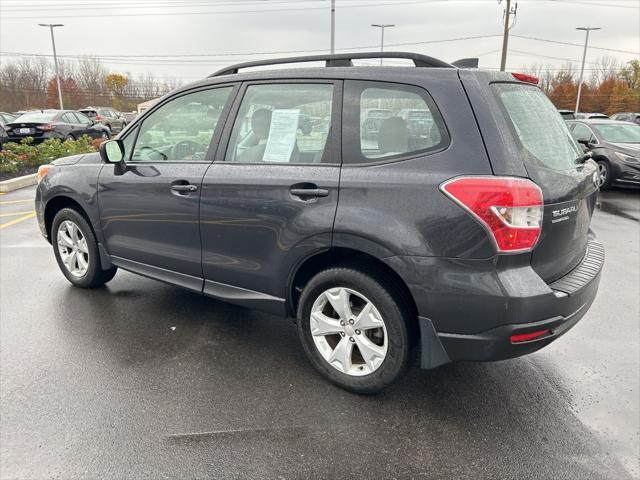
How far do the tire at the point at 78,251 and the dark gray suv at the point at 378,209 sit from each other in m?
0.91

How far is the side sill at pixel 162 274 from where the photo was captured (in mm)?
3656

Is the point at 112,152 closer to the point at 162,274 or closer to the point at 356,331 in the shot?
the point at 162,274

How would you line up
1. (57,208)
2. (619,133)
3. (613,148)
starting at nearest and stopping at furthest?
(57,208)
(613,148)
(619,133)

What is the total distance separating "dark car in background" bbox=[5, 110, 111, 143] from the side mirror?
1488 centimetres

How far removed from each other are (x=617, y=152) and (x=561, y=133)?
355 inches

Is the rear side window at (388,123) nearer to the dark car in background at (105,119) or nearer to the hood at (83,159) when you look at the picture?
the hood at (83,159)

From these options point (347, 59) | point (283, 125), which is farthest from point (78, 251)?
point (347, 59)

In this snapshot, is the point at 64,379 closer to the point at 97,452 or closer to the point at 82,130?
the point at 97,452

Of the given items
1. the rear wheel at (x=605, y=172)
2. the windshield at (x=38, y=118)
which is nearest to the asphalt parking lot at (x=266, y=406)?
the rear wheel at (x=605, y=172)

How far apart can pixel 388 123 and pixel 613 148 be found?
983 centimetres

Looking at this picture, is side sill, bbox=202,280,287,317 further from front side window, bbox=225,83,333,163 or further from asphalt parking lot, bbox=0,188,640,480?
front side window, bbox=225,83,333,163

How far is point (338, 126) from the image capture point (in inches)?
113

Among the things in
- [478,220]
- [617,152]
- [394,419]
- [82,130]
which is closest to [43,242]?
[394,419]

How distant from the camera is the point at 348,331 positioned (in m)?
2.92
